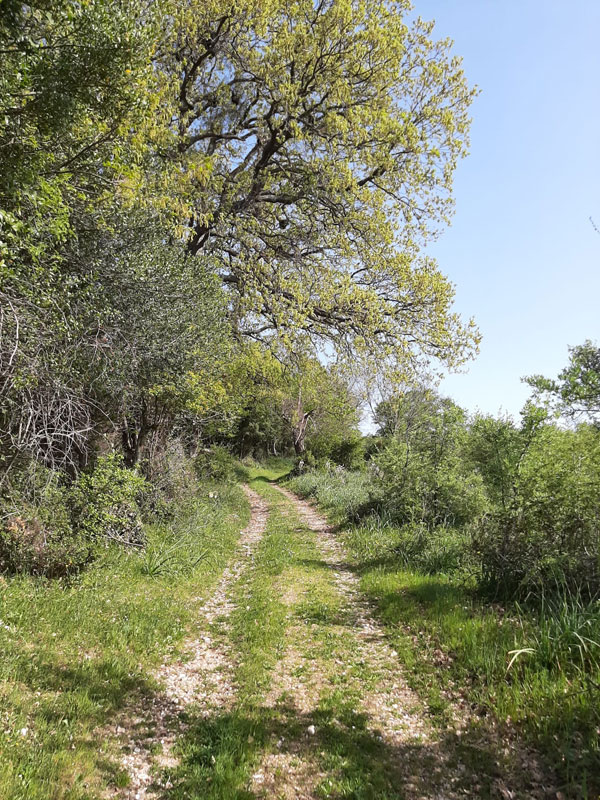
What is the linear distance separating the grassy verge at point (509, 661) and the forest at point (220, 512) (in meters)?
0.04

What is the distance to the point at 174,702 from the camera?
4602mm

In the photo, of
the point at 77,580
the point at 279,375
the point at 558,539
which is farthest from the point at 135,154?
the point at 279,375

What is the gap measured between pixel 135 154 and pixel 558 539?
8032 millimetres

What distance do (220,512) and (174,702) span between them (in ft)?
34.9

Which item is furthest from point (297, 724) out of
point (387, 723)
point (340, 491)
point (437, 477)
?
point (340, 491)

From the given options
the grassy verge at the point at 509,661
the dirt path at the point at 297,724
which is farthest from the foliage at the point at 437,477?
the dirt path at the point at 297,724

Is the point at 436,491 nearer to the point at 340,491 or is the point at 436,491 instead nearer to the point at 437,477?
the point at 437,477

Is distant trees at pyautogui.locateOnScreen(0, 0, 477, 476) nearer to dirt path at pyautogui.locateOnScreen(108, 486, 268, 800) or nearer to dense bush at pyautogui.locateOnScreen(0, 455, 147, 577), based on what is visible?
dense bush at pyautogui.locateOnScreen(0, 455, 147, 577)

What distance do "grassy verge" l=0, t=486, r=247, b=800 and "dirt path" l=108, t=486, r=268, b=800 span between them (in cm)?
18

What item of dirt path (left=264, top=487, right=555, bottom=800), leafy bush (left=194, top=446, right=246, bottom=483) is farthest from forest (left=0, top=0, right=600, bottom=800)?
leafy bush (left=194, top=446, right=246, bottom=483)

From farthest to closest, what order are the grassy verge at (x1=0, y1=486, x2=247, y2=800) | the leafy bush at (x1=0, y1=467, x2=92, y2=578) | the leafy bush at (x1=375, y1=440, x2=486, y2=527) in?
the leafy bush at (x1=375, y1=440, x2=486, y2=527) < the leafy bush at (x1=0, y1=467, x2=92, y2=578) < the grassy verge at (x1=0, y1=486, x2=247, y2=800)

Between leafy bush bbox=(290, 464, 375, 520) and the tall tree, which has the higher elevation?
the tall tree

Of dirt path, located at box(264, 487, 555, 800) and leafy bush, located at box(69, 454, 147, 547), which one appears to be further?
leafy bush, located at box(69, 454, 147, 547)

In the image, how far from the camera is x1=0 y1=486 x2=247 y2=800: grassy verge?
128 inches
